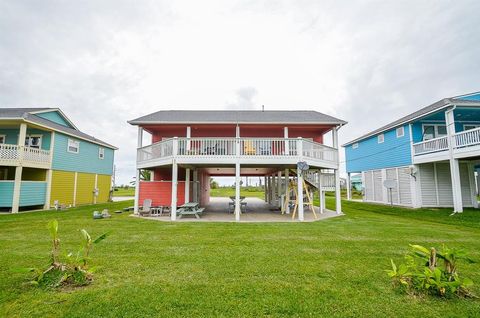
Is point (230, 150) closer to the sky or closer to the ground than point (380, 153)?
closer to the ground

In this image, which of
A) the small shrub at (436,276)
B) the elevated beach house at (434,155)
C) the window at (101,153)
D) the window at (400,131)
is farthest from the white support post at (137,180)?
the window at (400,131)

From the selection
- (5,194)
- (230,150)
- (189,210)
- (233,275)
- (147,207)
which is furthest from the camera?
(5,194)

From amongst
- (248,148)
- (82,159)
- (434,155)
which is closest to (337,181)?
(248,148)

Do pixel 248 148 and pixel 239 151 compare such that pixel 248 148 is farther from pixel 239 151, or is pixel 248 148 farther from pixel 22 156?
pixel 22 156

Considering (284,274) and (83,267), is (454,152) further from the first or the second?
(83,267)

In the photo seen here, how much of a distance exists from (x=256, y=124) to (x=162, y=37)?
8.57 m

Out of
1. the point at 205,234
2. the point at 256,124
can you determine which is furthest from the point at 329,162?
the point at 205,234

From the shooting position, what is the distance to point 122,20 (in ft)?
38.4

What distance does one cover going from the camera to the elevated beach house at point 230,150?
1047 cm

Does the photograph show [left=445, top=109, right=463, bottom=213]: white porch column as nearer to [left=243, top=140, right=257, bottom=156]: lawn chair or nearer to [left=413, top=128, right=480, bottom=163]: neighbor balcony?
[left=413, top=128, right=480, bottom=163]: neighbor balcony

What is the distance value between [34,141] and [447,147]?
27.0 metres

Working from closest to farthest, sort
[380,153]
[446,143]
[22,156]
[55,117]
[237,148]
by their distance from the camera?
1. [237,148]
2. [446,143]
3. [22,156]
4. [55,117]
5. [380,153]

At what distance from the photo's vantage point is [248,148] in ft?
37.6

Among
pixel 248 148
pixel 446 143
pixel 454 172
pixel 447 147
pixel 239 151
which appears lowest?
pixel 454 172
